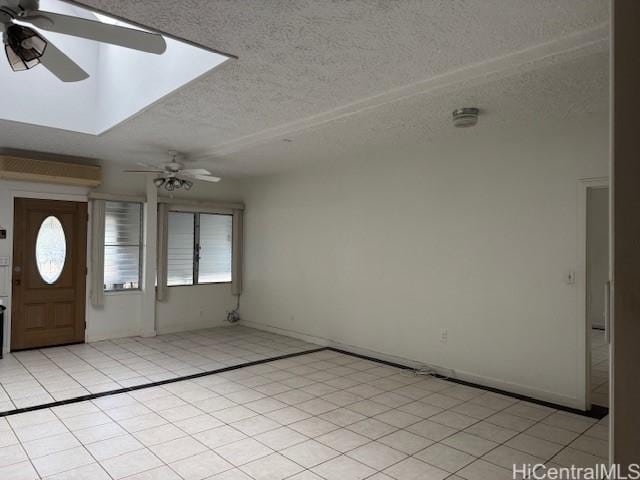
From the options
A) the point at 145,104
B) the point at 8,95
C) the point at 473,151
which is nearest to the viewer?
A: the point at 145,104

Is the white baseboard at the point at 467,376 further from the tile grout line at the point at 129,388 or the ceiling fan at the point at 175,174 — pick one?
the ceiling fan at the point at 175,174

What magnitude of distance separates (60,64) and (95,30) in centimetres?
54

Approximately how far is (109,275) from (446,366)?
194 inches

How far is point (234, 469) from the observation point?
2768 mm

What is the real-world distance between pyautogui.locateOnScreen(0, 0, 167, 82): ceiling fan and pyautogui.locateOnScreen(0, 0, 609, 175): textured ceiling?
0.21m

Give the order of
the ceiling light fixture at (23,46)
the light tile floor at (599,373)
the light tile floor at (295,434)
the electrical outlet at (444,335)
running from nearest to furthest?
the ceiling light fixture at (23,46)
the light tile floor at (295,434)
the light tile floor at (599,373)
the electrical outlet at (444,335)

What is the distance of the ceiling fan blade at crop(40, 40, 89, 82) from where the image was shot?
231 centimetres

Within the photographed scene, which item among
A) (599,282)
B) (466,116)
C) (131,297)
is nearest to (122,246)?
(131,297)

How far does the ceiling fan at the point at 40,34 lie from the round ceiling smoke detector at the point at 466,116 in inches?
96.3

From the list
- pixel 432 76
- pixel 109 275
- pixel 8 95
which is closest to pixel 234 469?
pixel 432 76

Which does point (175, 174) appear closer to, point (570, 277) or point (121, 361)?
point (121, 361)

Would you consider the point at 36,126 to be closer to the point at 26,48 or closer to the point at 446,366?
the point at 26,48

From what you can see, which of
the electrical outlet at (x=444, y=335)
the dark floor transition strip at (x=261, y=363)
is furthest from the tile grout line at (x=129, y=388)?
the electrical outlet at (x=444, y=335)

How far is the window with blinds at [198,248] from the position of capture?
7.18 meters
